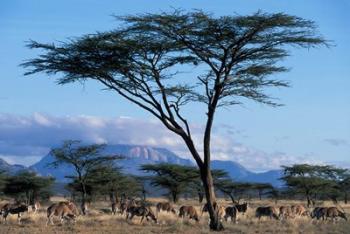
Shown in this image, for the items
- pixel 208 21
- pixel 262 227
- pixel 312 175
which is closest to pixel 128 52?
pixel 208 21

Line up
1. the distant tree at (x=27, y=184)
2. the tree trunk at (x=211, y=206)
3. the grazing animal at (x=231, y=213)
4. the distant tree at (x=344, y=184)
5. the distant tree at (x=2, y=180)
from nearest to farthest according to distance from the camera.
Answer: the tree trunk at (x=211, y=206) < the grazing animal at (x=231, y=213) < the distant tree at (x=2, y=180) < the distant tree at (x=27, y=184) < the distant tree at (x=344, y=184)

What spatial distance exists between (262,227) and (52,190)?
50450 millimetres

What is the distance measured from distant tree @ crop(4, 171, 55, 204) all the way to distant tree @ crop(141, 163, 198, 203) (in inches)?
378

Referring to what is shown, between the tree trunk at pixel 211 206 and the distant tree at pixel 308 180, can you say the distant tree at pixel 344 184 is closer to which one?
the distant tree at pixel 308 180

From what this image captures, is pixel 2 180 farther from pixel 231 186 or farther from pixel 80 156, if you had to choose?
pixel 231 186

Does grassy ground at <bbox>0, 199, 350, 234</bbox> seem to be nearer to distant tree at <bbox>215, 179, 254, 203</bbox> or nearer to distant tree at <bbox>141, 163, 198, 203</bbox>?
distant tree at <bbox>141, 163, 198, 203</bbox>

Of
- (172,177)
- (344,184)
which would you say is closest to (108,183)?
(172,177)

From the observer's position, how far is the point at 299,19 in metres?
23.8

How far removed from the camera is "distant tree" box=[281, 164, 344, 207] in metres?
65.7

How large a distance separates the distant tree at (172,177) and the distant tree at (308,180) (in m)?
8.99

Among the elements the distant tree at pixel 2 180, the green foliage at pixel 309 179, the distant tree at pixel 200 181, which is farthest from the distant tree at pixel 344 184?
the distant tree at pixel 2 180

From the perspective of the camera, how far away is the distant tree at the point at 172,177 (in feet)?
224

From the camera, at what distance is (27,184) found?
219ft

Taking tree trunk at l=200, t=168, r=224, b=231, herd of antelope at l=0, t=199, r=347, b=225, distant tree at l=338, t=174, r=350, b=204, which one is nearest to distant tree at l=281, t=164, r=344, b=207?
distant tree at l=338, t=174, r=350, b=204
